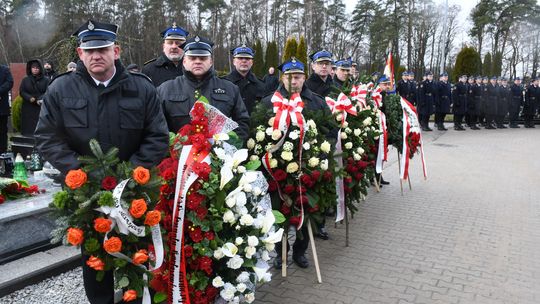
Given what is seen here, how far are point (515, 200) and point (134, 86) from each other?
23.2ft

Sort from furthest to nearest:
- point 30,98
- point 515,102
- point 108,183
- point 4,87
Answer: point 515,102, point 30,98, point 4,87, point 108,183

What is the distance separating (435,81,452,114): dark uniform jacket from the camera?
1709 cm

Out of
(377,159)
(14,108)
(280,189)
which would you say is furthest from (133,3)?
(280,189)

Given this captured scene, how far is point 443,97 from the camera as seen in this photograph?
56.0 feet

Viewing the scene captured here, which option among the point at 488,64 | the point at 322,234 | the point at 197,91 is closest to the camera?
the point at 197,91

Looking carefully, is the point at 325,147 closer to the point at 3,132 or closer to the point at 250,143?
the point at 250,143

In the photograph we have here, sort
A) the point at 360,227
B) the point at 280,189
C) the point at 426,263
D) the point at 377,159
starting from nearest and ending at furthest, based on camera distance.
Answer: the point at 280,189
the point at 426,263
the point at 360,227
the point at 377,159

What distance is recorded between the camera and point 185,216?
2979mm

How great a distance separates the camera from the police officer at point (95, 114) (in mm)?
2939

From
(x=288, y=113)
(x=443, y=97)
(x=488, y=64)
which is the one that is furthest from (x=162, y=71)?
(x=488, y=64)

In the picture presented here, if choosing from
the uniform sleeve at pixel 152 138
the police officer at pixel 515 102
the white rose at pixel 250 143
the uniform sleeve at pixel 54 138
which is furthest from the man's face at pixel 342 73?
the police officer at pixel 515 102

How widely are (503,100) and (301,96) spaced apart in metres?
17.2

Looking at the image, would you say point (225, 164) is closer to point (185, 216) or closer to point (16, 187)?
point (185, 216)

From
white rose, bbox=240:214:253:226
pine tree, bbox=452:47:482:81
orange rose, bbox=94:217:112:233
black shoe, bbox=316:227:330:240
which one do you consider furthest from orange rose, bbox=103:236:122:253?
pine tree, bbox=452:47:482:81
